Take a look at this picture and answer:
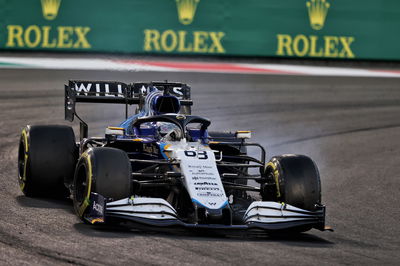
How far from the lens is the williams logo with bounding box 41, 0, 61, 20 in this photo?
24938mm

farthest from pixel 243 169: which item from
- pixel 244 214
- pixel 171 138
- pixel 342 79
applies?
pixel 342 79

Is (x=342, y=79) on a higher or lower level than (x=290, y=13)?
lower

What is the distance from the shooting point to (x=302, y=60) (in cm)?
2700

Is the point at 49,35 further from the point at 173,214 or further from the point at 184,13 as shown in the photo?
the point at 173,214

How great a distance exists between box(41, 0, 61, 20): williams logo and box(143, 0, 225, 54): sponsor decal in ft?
8.69

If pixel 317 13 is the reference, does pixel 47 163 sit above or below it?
below

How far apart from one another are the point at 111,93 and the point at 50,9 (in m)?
13.1

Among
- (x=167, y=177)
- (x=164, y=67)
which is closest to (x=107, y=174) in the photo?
(x=167, y=177)

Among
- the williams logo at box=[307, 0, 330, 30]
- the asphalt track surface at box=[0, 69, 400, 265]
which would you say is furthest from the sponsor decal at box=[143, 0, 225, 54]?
the williams logo at box=[307, 0, 330, 30]

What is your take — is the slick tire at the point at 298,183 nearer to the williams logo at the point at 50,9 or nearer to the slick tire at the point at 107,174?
the slick tire at the point at 107,174

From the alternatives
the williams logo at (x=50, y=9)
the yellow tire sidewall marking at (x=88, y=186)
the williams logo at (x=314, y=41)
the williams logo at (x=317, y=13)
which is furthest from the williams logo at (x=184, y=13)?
the yellow tire sidewall marking at (x=88, y=186)

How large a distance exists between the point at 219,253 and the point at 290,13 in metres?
19.4

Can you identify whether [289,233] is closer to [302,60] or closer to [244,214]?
[244,214]

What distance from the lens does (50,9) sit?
2500 cm
